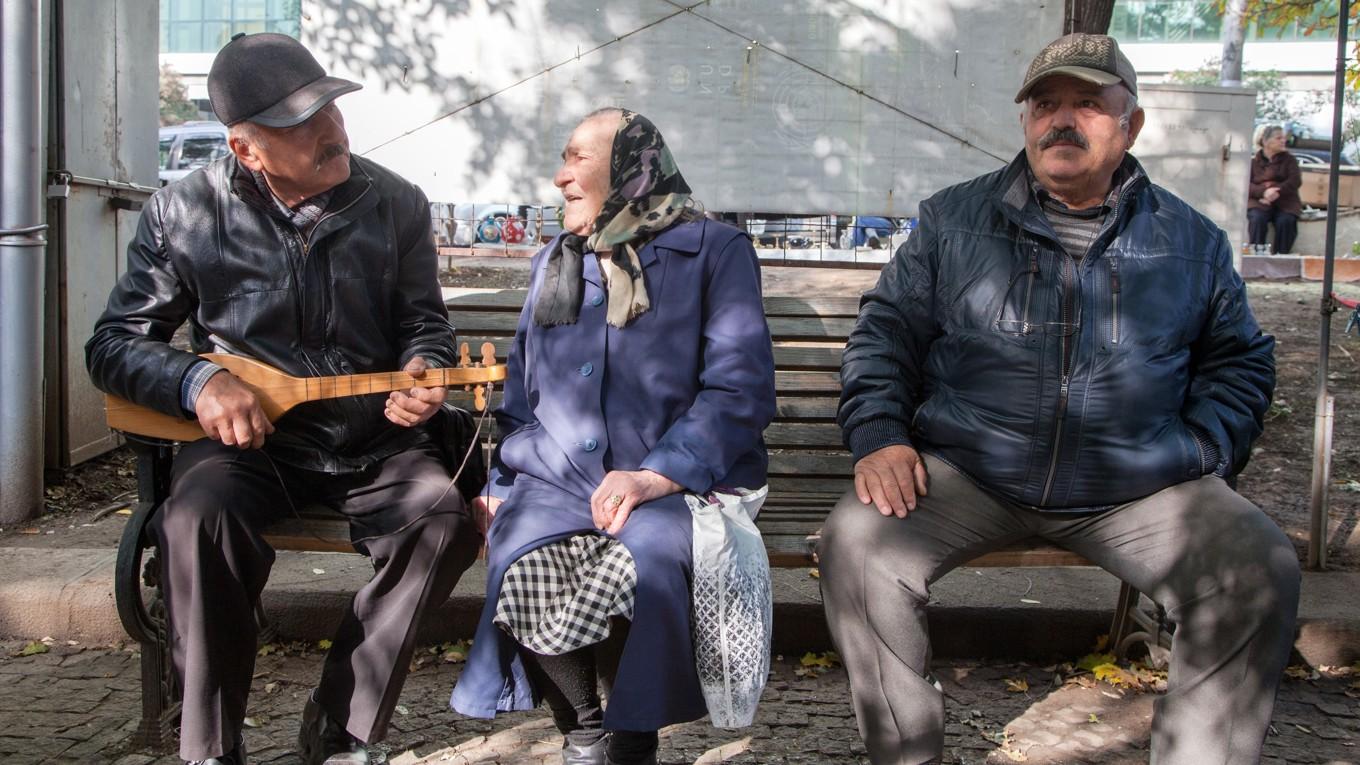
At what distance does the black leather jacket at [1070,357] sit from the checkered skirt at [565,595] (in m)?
0.72

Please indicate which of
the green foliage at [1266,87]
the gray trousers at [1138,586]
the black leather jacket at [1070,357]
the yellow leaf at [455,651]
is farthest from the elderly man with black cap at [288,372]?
the green foliage at [1266,87]

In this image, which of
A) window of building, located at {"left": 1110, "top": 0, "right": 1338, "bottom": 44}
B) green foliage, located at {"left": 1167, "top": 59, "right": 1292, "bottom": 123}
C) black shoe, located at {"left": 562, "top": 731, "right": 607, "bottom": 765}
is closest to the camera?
black shoe, located at {"left": 562, "top": 731, "right": 607, "bottom": 765}

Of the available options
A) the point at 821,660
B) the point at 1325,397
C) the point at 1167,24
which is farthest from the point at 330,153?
the point at 1167,24

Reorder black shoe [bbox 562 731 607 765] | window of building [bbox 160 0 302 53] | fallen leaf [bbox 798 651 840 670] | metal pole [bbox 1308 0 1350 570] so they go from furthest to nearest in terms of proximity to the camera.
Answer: window of building [bbox 160 0 302 53], metal pole [bbox 1308 0 1350 570], fallen leaf [bbox 798 651 840 670], black shoe [bbox 562 731 607 765]

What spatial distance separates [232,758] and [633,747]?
931 millimetres

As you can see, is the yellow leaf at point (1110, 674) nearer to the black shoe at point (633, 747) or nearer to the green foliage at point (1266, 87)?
the black shoe at point (633, 747)

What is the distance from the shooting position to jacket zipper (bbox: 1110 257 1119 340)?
307cm

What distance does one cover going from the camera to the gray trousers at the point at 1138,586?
2.78m

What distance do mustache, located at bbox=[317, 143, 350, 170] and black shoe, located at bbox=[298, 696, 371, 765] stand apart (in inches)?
51.8

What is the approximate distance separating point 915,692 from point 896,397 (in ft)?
2.45

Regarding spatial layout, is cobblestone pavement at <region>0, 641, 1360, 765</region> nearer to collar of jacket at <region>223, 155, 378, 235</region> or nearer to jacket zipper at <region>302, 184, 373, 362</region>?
jacket zipper at <region>302, 184, 373, 362</region>

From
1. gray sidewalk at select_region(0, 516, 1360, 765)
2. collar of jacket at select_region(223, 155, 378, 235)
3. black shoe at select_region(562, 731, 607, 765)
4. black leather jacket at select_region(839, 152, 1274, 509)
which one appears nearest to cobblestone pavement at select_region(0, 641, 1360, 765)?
gray sidewalk at select_region(0, 516, 1360, 765)

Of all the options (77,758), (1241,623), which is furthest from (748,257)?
(77,758)

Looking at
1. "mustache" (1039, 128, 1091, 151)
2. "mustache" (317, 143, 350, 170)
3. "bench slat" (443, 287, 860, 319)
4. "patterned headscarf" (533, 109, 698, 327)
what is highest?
"mustache" (1039, 128, 1091, 151)
